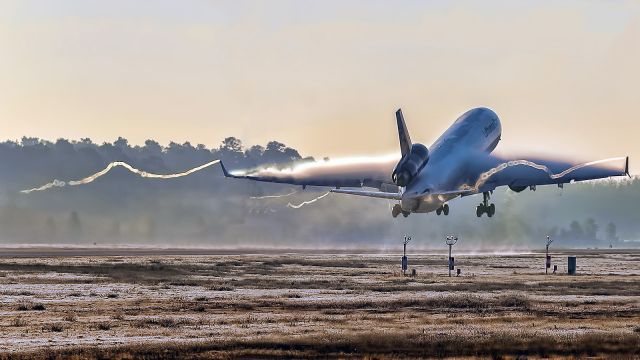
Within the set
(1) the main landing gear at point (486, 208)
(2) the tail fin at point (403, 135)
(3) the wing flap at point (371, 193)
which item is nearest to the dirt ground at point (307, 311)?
(1) the main landing gear at point (486, 208)

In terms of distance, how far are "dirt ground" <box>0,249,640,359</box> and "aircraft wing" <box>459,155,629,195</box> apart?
8.27 m

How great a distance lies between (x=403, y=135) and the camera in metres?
106

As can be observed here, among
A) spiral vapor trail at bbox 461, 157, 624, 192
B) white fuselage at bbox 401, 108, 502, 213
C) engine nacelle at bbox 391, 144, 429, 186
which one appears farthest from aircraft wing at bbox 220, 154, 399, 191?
engine nacelle at bbox 391, 144, 429, 186

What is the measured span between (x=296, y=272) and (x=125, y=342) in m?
56.2

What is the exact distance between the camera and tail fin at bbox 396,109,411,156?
106m

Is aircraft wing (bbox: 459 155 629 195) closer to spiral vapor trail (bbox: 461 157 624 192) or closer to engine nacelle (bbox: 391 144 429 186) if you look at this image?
spiral vapor trail (bbox: 461 157 624 192)

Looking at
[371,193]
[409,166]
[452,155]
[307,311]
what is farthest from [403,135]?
[307,311]

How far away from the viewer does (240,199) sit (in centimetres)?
18550

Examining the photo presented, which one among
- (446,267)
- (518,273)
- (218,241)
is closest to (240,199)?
(218,241)

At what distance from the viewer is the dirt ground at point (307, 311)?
52906mm

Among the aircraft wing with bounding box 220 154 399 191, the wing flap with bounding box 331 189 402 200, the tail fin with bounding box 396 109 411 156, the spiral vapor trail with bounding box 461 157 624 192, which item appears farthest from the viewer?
the aircraft wing with bounding box 220 154 399 191

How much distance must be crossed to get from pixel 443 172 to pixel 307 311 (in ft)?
136

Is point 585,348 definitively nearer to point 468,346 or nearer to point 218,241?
point 468,346

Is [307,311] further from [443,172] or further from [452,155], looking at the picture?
[452,155]
